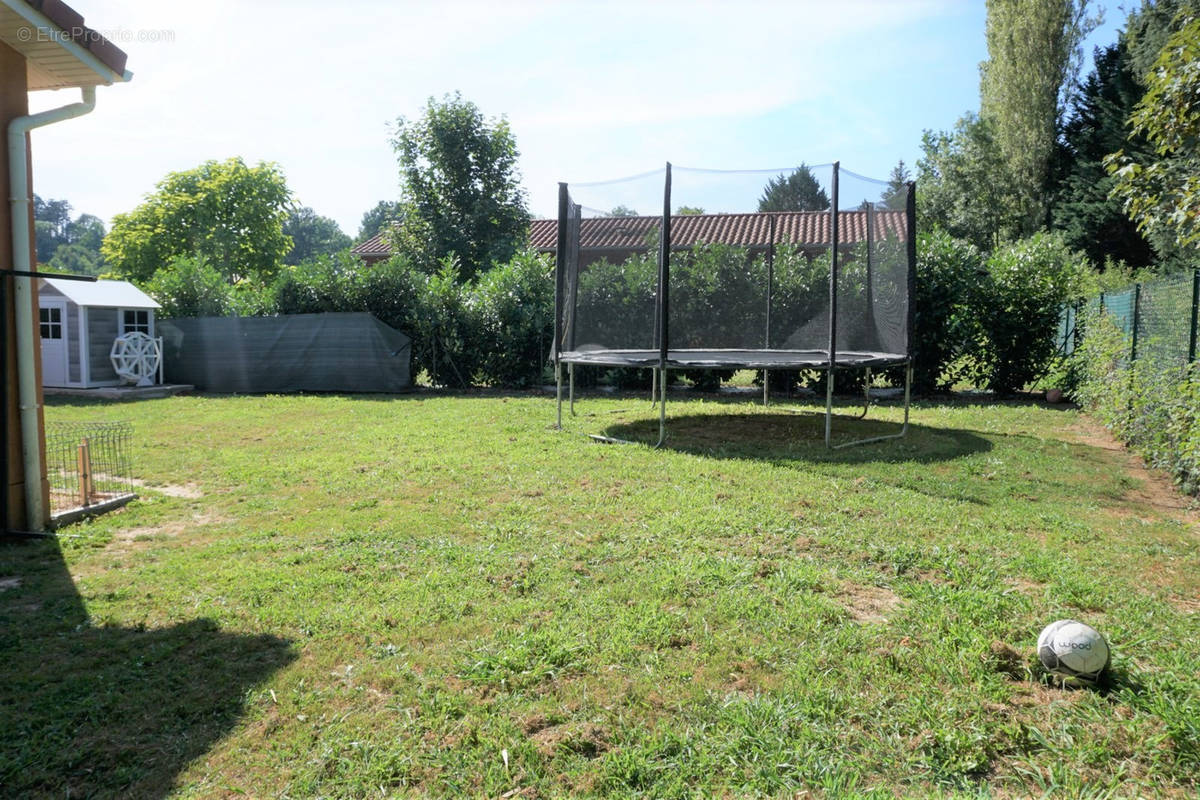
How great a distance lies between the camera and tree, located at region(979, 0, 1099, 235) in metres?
24.2

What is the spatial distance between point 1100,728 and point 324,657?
244 centimetres

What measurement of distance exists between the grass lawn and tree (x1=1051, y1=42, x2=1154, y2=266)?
66.2 feet

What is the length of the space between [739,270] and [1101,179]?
18652 mm

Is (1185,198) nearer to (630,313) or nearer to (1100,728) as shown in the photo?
(1100,728)

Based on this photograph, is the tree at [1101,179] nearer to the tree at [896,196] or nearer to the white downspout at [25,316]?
the tree at [896,196]

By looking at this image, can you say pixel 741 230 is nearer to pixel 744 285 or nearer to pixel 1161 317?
pixel 744 285

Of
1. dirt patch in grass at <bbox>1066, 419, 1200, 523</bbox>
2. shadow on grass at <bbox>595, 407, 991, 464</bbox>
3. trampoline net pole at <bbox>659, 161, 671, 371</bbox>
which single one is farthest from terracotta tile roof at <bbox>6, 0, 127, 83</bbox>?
dirt patch in grass at <bbox>1066, 419, 1200, 523</bbox>

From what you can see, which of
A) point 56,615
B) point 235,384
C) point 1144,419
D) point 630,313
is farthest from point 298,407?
point 1144,419

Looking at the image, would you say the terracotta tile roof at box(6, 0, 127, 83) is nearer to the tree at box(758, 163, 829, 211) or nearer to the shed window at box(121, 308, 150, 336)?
the tree at box(758, 163, 829, 211)

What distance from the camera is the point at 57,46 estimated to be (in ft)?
13.9

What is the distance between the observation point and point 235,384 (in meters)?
13.0

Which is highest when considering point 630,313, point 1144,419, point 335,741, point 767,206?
point 767,206

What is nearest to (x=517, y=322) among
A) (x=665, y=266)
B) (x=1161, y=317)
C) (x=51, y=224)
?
(x=665, y=266)

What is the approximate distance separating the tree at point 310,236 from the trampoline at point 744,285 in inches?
3176
